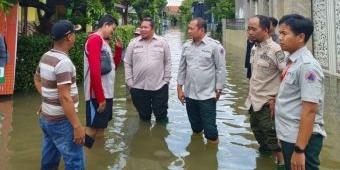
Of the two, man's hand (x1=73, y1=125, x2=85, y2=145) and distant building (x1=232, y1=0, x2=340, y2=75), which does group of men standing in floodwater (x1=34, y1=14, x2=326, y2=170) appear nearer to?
man's hand (x1=73, y1=125, x2=85, y2=145)

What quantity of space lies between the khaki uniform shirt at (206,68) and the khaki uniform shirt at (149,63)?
3.12 feet

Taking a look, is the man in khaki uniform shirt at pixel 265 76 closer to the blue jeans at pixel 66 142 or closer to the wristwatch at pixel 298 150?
the wristwatch at pixel 298 150

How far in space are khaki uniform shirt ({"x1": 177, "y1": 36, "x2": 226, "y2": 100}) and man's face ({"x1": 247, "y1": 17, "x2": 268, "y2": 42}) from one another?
927 mm

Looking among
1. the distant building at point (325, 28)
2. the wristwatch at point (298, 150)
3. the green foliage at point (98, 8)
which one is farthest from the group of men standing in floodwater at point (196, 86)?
the distant building at point (325, 28)

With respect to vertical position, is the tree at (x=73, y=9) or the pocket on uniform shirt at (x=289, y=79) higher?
the tree at (x=73, y=9)

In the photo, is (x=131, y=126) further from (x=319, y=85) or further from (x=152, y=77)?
(x=319, y=85)

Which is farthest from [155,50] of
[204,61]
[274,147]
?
[274,147]

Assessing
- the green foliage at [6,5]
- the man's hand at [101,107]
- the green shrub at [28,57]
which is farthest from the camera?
the green shrub at [28,57]

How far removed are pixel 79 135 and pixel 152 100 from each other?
3072mm

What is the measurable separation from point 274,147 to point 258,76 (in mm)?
863

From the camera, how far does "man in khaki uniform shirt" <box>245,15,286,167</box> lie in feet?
15.4

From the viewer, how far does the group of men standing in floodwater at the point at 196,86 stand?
2996 millimetres

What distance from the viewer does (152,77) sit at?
657 cm

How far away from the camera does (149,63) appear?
6.53m
